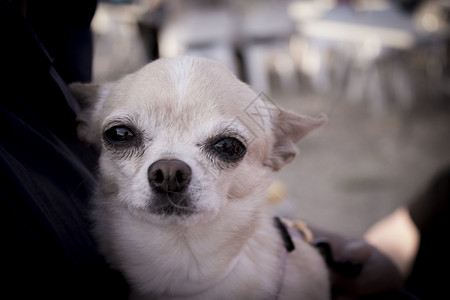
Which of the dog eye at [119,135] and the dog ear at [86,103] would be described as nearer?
the dog eye at [119,135]

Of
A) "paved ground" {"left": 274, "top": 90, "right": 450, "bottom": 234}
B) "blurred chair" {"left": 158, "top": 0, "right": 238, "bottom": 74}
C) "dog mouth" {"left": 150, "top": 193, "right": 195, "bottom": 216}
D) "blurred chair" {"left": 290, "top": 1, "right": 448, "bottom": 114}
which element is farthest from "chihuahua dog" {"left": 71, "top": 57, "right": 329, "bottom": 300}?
"blurred chair" {"left": 290, "top": 1, "right": 448, "bottom": 114}

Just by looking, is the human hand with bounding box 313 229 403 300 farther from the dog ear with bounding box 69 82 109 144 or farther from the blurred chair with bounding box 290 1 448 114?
the blurred chair with bounding box 290 1 448 114

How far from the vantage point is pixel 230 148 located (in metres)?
1.27

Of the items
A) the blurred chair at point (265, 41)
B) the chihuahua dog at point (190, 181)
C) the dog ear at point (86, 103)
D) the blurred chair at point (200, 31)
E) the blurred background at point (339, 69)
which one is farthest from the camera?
the blurred chair at point (265, 41)

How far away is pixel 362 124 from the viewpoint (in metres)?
5.54

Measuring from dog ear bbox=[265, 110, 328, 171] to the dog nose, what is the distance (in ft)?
1.63

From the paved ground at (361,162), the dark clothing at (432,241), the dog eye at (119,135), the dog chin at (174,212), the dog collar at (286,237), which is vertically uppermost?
the dog eye at (119,135)

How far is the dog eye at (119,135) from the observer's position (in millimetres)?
1209

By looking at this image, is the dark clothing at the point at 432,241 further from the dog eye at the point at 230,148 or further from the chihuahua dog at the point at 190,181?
the dog eye at the point at 230,148

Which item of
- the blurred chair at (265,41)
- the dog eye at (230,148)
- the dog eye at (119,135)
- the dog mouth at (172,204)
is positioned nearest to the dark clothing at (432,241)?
the dog eye at (230,148)

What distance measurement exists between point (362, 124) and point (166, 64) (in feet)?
15.7

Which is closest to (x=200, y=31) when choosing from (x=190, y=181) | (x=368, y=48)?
(x=368, y=48)

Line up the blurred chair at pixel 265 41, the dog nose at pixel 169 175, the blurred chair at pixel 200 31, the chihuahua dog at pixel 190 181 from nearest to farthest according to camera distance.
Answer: the dog nose at pixel 169 175, the chihuahua dog at pixel 190 181, the blurred chair at pixel 200 31, the blurred chair at pixel 265 41

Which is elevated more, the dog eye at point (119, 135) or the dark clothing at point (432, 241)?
the dog eye at point (119, 135)
